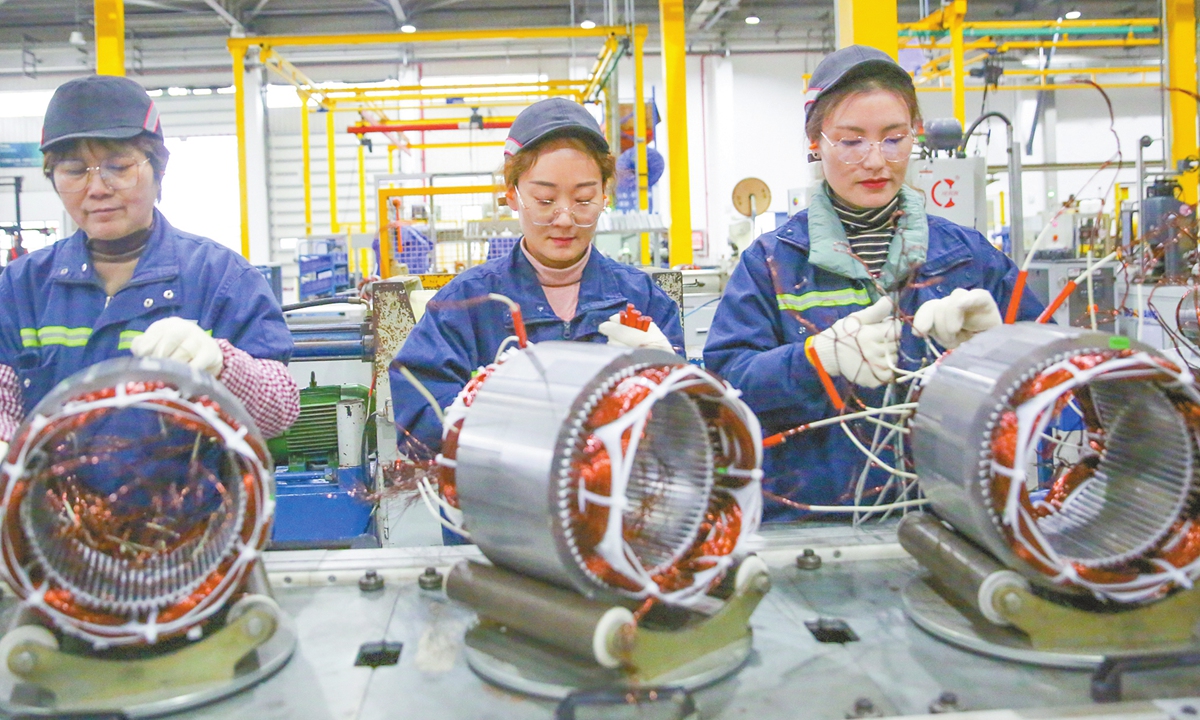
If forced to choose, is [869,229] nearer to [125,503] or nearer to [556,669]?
[556,669]

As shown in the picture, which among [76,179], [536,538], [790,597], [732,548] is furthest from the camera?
[76,179]

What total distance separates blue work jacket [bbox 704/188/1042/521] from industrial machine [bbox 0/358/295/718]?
77 centimetres

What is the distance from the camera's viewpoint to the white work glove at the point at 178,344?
3.14ft

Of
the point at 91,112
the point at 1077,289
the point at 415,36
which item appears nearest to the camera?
the point at 91,112

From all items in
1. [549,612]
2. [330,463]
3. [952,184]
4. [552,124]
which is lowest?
[330,463]

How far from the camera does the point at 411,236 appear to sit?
22.1 ft

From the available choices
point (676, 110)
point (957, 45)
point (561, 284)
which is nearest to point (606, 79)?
point (676, 110)

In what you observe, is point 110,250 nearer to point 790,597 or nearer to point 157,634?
point 157,634

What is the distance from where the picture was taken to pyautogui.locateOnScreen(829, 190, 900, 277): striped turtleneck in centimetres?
148

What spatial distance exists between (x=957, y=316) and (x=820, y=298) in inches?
16.9

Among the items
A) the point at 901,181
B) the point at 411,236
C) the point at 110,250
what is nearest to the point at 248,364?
the point at 110,250

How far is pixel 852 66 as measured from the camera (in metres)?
1.34

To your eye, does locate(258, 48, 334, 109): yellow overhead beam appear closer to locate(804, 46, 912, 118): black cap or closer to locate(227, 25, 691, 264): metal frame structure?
locate(227, 25, 691, 264): metal frame structure

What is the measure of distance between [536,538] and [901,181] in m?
0.95
